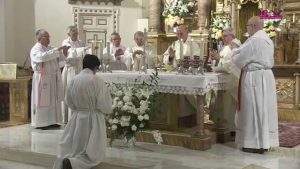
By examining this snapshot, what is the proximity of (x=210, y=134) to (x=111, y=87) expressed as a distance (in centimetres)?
171

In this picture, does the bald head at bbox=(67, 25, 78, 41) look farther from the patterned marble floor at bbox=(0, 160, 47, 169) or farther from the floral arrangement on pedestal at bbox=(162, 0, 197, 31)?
the floral arrangement on pedestal at bbox=(162, 0, 197, 31)

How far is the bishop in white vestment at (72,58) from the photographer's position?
31.2ft

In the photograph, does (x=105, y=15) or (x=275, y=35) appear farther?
(x=105, y=15)

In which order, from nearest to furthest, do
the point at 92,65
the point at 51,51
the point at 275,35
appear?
the point at 92,65 < the point at 51,51 < the point at 275,35

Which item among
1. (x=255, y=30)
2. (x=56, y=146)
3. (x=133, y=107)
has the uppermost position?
(x=255, y=30)

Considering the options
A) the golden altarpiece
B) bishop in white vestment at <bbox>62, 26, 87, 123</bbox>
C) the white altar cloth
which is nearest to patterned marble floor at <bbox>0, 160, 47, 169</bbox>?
the white altar cloth

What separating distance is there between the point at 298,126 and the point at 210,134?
278 cm

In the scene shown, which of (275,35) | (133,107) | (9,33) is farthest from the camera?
(9,33)

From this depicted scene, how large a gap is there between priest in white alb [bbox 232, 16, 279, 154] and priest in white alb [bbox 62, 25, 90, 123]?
316 centimetres

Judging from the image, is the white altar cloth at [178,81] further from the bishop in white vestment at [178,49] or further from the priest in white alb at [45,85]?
the priest in white alb at [45,85]

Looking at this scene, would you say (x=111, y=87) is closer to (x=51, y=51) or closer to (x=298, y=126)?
(x=51, y=51)

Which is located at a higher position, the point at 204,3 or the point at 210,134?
the point at 204,3

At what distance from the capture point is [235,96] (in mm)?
8289

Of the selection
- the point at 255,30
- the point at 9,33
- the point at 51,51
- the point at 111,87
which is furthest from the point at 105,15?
the point at 255,30
